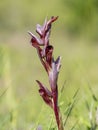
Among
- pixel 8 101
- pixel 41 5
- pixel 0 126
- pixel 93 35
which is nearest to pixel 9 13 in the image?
pixel 41 5

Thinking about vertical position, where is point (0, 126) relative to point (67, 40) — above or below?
above

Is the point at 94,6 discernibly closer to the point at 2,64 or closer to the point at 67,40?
the point at 67,40

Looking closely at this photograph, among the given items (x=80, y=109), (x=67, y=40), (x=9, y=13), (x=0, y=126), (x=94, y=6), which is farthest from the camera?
(x=9, y=13)

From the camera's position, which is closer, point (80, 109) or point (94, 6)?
point (80, 109)

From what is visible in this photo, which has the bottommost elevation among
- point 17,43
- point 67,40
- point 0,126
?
point 67,40

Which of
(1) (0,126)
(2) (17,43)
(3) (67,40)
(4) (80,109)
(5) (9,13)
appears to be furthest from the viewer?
(5) (9,13)

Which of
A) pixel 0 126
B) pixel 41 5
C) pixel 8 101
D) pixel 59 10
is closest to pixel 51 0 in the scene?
pixel 41 5

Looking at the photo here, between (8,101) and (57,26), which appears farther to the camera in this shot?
(57,26)

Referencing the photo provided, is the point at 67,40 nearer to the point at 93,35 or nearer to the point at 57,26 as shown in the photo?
the point at 57,26

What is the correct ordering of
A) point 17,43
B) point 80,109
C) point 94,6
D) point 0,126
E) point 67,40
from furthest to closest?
1. point 67,40
2. point 17,43
3. point 94,6
4. point 80,109
5. point 0,126
